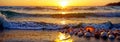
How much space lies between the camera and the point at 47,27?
46.6 feet

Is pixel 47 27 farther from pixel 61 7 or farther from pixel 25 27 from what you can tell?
pixel 61 7

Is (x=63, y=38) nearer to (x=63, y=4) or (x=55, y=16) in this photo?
(x=55, y=16)

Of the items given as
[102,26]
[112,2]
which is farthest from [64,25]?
[112,2]

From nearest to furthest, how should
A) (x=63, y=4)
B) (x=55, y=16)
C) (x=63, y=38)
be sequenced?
(x=63, y=38)
(x=55, y=16)
(x=63, y=4)

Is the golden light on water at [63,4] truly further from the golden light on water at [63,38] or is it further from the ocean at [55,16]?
the golden light on water at [63,38]

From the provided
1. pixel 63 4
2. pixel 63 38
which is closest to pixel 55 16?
pixel 63 4

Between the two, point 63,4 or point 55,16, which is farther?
point 63,4

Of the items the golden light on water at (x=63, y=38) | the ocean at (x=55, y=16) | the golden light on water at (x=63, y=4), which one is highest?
the golden light on water at (x=63, y=38)

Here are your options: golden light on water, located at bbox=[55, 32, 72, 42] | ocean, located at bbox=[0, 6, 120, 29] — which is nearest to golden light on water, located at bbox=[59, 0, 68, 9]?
ocean, located at bbox=[0, 6, 120, 29]

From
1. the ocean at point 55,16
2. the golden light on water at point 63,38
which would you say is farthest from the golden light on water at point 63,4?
the golden light on water at point 63,38

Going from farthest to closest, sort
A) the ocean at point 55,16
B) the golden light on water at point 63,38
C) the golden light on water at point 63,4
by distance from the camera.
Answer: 1. the golden light on water at point 63,4
2. the ocean at point 55,16
3. the golden light on water at point 63,38

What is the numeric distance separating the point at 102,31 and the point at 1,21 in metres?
5.48

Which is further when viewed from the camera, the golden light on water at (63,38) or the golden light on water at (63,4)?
the golden light on water at (63,4)

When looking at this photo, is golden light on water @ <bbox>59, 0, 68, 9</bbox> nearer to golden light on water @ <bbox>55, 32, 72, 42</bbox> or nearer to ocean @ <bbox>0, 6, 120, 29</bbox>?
ocean @ <bbox>0, 6, 120, 29</bbox>
